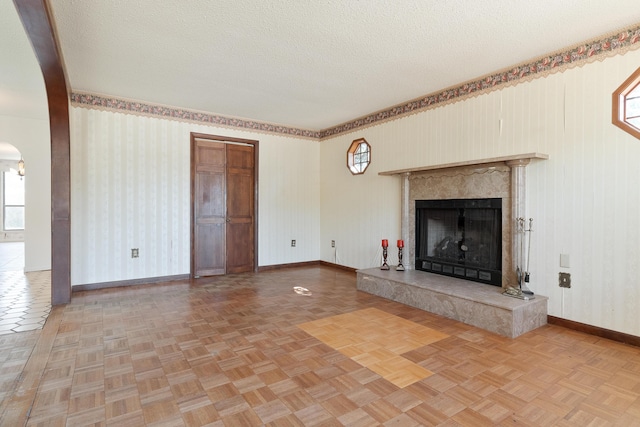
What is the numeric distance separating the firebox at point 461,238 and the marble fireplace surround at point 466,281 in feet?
0.26

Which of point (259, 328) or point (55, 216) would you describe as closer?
point (259, 328)

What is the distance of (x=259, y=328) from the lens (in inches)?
124

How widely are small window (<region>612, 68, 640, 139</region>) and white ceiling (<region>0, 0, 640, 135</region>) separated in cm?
49

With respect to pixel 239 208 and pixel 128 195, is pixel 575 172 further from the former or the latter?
pixel 128 195

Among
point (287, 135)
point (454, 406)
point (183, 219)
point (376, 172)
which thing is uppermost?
point (287, 135)

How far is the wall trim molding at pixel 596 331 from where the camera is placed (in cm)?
282

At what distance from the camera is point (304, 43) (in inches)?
122

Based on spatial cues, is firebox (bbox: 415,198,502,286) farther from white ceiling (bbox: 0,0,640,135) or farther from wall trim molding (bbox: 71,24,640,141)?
white ceiling (bbox: 0,0,640,135)

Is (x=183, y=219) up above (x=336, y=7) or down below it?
below

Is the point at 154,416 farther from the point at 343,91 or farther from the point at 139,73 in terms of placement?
the point at 343,91

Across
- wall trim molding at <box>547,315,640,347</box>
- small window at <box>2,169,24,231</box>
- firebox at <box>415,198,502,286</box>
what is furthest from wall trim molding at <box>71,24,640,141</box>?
small window at <box>2,169,24,231</box>

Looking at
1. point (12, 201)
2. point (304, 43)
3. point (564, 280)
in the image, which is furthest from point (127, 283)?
point (12, 201)

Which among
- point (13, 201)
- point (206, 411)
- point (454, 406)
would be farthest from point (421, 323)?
point (13, 201)

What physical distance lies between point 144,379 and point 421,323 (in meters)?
2.44
